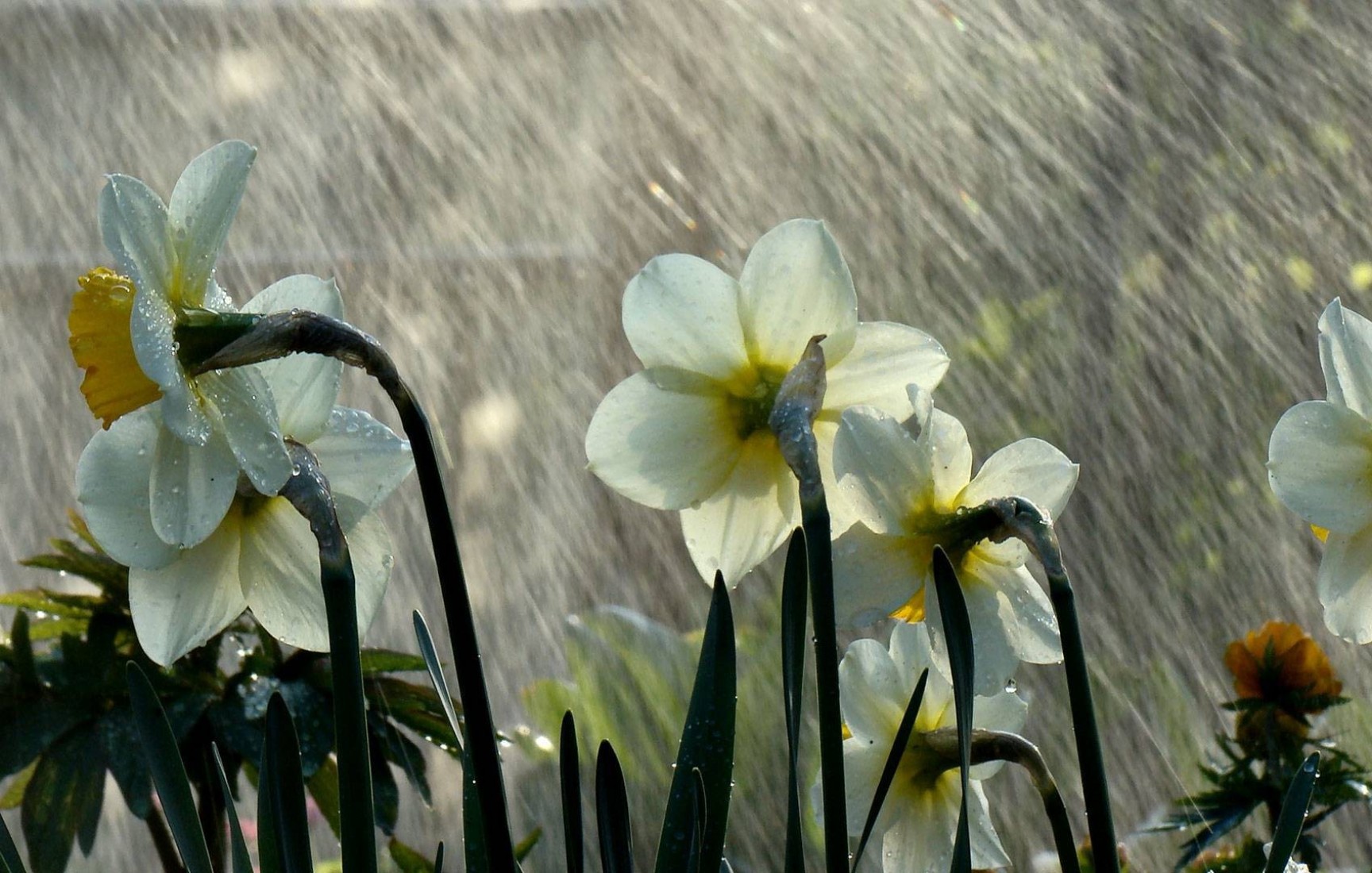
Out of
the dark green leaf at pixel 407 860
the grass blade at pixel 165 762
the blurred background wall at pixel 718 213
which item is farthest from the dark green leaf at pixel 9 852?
the blurred background wall at pixel 718 213

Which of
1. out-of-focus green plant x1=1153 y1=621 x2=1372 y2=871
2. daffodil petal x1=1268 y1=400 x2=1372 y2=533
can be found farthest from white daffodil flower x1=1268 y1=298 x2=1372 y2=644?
out-of-focus green plant x1=1153 y1=621 x2=1372 y2=871

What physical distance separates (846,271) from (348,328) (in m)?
0.13

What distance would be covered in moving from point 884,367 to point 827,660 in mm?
96

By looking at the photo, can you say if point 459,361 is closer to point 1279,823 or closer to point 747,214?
point 747,214

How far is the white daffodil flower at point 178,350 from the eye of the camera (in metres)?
0.29

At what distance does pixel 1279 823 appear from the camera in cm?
36

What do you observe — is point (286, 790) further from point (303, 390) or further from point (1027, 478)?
point (1027, 478)

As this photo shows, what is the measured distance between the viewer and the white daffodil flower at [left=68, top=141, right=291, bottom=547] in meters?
0.29

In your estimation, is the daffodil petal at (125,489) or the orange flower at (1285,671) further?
the orange flower at (1285,671)

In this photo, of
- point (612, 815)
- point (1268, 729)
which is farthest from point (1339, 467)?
point (1268, 729)

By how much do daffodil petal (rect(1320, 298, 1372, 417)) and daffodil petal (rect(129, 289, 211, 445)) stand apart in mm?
283

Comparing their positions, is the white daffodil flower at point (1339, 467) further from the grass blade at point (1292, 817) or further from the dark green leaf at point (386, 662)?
the dark green leaf at point (386, 662)

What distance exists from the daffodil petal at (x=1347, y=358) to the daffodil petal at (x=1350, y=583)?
0.04 meters

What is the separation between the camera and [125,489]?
32 cm
